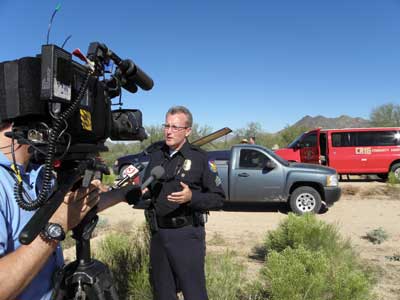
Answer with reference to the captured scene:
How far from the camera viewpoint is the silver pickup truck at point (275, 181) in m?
8.58

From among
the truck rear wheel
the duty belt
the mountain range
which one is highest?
the mountain range

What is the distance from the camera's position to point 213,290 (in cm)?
327

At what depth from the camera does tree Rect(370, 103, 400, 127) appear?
134ft

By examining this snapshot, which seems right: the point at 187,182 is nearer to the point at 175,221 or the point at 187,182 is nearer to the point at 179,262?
the point at 175,221

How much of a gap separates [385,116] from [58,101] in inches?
1863

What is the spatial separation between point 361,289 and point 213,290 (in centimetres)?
127

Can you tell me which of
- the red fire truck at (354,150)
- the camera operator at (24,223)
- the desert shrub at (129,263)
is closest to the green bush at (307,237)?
the desert shrub at (129,263)

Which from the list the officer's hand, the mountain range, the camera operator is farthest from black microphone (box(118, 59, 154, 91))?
the mountain range

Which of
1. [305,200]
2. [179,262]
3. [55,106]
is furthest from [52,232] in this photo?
[305,200]

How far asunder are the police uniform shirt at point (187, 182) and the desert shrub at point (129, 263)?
0.85 metres

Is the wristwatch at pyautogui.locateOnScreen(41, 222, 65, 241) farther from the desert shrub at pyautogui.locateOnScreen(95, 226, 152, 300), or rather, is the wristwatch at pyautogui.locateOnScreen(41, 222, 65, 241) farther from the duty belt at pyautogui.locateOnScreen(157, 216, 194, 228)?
the desert shrub at pyautogui.locateOnScreen(95, 226, 152, 300)

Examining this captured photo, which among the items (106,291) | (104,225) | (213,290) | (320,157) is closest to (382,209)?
(320,157)

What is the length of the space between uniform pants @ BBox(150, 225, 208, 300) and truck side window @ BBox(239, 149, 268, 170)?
237 inches

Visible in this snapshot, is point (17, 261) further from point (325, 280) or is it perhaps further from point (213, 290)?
point (325, 280)
